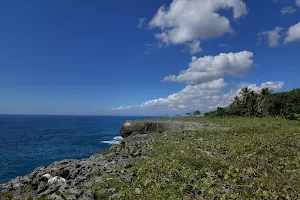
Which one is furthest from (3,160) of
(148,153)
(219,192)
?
(219,192)

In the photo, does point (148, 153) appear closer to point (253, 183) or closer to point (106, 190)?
point (106, 190)

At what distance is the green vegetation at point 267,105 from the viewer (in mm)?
52562

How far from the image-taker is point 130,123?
147ft

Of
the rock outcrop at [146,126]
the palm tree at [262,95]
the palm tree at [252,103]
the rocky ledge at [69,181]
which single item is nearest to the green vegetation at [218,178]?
→ the rocky ledge at [69,181]

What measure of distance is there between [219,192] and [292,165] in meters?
5.00

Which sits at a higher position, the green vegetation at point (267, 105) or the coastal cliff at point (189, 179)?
the green vegetation at point (267, 105)

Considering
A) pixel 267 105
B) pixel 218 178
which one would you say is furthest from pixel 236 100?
pixel 218 178

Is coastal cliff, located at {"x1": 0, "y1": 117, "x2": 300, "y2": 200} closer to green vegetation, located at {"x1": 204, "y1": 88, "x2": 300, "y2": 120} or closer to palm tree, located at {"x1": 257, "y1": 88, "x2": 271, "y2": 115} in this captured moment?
green vegetation, located at {"x1": 204, "y1": 88, "x2": 300, "y2": 120}

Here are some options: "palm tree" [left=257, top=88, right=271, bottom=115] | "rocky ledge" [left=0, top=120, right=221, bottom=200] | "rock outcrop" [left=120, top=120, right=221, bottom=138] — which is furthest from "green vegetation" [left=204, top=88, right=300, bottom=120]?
"rocky ledge" [left=0, top=120, right=221, bottom=200]

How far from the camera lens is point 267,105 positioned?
191 feet

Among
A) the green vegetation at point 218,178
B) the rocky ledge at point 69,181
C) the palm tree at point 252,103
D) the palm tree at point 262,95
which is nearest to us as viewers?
the green vegetation at point 218,178

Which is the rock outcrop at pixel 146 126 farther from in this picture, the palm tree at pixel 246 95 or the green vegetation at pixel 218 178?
the palm tree at pixel 246 95

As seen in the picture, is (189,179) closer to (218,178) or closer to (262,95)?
(218,178)

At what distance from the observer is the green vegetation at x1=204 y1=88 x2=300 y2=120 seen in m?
52.6
